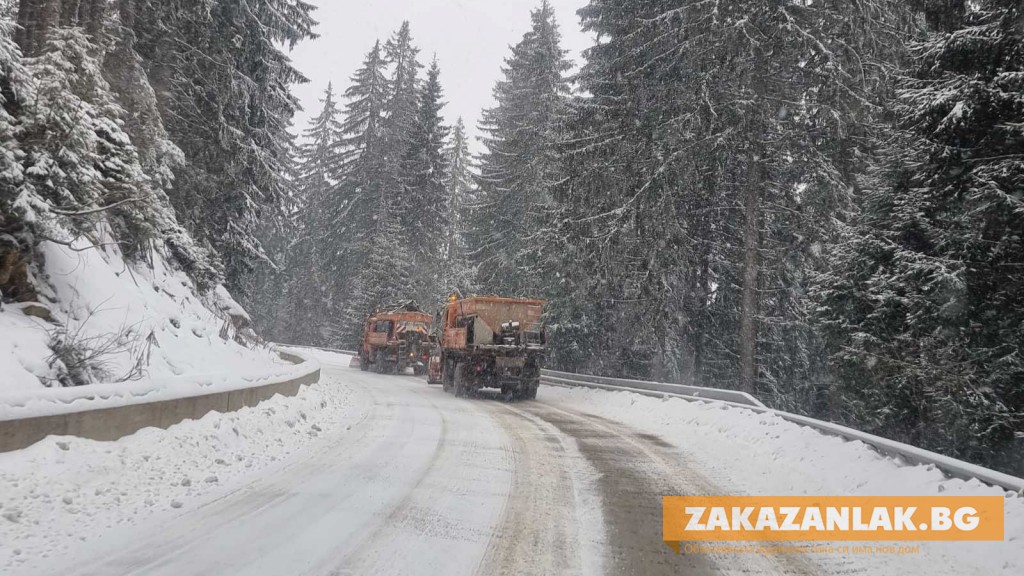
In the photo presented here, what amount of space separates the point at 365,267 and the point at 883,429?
32093 mm

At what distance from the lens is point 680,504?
241 inches

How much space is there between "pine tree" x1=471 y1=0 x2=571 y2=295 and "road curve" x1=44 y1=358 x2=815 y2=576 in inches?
692

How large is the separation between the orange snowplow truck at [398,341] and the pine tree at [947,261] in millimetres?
18648

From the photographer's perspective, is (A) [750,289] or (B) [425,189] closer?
(A) [750,289]

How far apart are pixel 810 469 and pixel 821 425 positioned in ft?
4.81

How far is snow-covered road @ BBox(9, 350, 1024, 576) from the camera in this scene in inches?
159

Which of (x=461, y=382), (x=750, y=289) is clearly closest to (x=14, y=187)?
(x=461, y=382)

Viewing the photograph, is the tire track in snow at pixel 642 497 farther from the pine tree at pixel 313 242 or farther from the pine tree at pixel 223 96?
the pine tree at pixel 313 242

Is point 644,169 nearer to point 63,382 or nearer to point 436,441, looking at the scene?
point 436,441

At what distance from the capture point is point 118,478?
17.1 ft

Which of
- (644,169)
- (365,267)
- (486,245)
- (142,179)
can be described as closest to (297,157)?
(365,267)

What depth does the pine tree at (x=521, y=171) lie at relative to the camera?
26.9 m

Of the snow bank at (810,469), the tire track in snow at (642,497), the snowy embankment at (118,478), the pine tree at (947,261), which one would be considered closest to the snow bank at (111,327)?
the snowy embankment at (118,478)

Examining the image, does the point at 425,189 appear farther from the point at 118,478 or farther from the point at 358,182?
the point at 118,478
